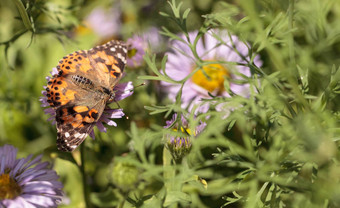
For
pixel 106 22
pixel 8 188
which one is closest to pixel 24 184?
pixel 8 188

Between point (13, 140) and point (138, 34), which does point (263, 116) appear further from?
point (13, 140)

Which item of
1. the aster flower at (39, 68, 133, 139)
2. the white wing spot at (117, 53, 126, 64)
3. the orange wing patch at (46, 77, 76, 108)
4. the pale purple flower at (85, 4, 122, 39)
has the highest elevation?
the white wing spot at (117, 53, 126, 64)

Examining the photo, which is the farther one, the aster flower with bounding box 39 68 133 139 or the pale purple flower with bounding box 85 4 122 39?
the pale purple flower with bounding box 85 4 122 39

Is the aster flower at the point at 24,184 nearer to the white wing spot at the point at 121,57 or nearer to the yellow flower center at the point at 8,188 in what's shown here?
the yellow flower center at the point at 8,188

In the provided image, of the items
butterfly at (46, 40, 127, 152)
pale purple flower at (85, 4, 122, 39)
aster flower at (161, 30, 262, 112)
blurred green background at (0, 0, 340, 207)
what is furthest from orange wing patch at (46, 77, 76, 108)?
pale purple flower at (85, 4, 122, 39)

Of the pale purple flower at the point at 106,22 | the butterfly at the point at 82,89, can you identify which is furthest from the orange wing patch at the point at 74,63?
the pale purple flower at the point at 106,22

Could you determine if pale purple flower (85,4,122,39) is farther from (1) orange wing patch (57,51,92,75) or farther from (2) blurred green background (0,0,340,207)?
(1) orange wing patch (57,51,92,75)

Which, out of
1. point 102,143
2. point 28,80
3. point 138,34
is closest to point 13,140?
point 28,80
